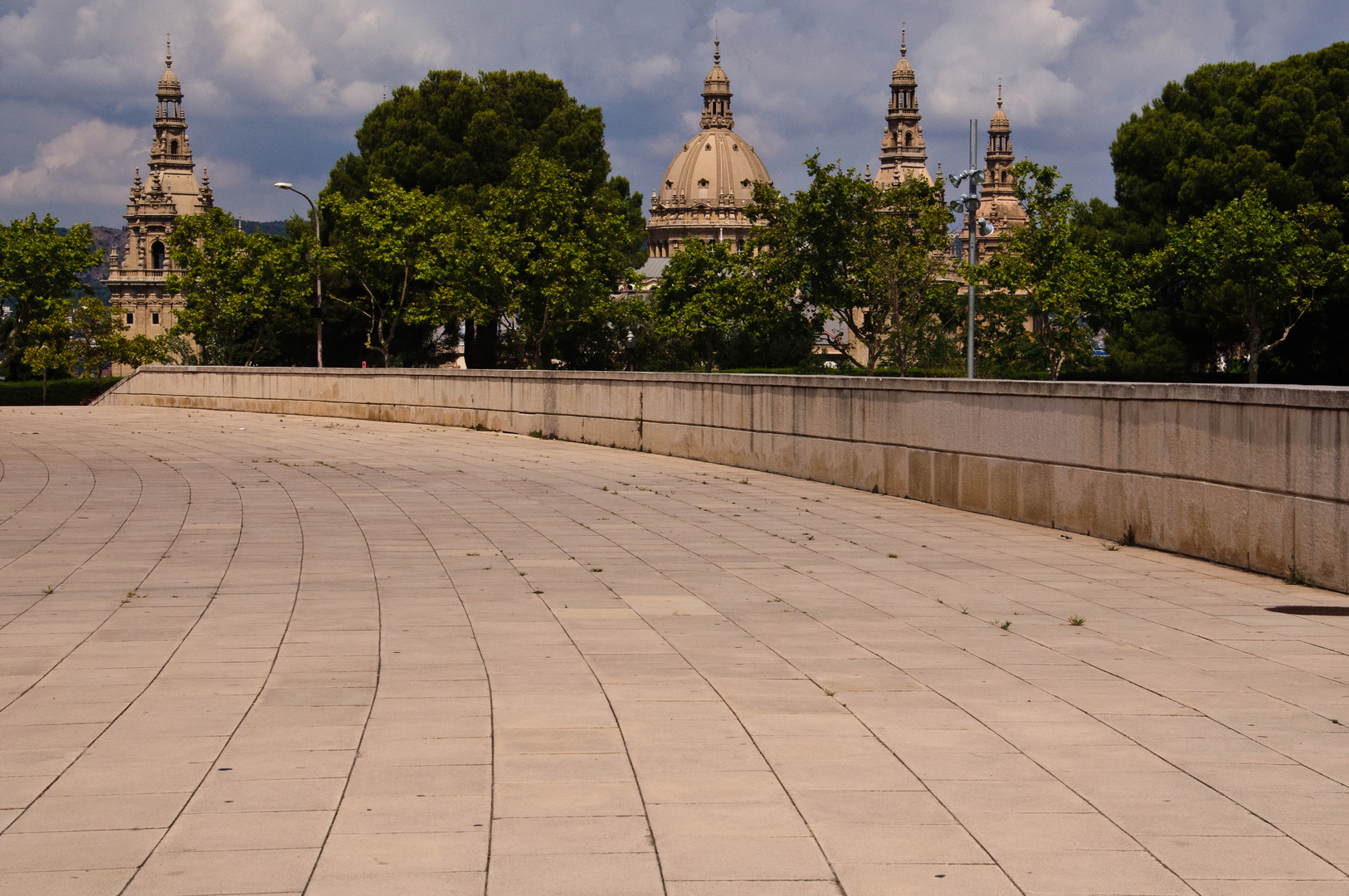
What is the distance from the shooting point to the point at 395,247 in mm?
56281

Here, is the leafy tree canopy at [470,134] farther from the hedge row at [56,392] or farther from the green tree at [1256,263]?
the green tree at [1256,263]

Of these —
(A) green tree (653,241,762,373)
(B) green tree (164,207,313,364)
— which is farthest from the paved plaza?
(B) green tree (164,207,313,364)

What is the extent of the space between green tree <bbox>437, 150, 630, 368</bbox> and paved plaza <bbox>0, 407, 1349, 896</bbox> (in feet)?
134

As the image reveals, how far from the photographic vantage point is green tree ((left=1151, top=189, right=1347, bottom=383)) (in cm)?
4381

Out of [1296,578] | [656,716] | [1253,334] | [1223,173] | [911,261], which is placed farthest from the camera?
[911,261]

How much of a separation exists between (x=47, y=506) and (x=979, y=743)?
12.1 m

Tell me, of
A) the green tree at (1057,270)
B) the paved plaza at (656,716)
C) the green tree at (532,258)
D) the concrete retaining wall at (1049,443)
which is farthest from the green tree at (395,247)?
the paved plaza at (656,716)

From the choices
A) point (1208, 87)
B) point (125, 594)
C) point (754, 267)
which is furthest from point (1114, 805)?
point (754, 267)

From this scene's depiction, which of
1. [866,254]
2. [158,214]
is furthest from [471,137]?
[158,214]

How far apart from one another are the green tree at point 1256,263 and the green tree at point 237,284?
125 ft

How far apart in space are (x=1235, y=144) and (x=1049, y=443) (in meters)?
40.7

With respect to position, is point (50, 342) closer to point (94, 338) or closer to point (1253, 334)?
point (94, 338)

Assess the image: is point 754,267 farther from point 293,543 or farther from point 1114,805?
point 1114,805

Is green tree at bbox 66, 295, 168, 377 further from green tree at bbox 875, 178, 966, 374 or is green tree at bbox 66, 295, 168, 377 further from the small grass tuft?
the small grass tuft
